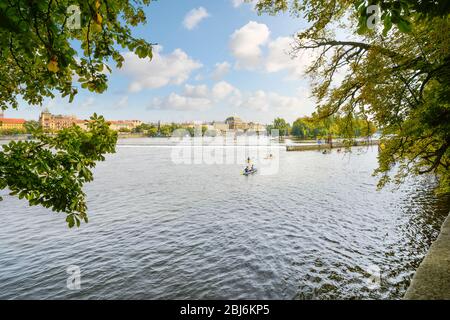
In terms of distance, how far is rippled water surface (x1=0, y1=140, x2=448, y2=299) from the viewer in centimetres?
1312

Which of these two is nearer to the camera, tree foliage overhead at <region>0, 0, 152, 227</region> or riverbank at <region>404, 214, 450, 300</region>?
tree foliage overhead at <region>0, 0, 152, 227</region>

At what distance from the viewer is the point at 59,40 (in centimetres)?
337

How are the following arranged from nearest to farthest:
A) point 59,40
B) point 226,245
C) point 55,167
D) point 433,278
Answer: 1. point 59,40
2. point 55,167
3. point 433,278
4. point 226,245

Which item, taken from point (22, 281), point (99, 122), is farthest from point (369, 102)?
point (22, 281)

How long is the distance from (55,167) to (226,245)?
1461 cm

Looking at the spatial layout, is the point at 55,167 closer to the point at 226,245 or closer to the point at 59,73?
the point at 59,73

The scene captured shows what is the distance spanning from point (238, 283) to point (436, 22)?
41.7ft

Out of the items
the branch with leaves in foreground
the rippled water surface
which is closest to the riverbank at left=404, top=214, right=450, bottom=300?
the rippled water surface

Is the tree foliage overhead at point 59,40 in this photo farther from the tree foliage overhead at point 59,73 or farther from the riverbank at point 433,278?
the riverbank at point 433,278

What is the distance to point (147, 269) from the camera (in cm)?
1509

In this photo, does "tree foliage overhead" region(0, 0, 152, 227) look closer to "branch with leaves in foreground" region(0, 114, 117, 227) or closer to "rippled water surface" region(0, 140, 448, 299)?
"branch with leaves in foreground" region(0, 114, 117, 227)

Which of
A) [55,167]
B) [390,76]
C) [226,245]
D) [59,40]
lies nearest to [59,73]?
[59,40]

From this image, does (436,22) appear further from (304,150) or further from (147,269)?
(304,150)

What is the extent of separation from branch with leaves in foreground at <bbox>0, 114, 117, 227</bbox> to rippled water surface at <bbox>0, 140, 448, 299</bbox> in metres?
9.34
